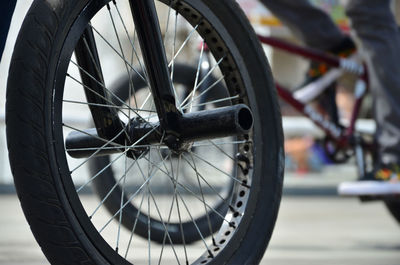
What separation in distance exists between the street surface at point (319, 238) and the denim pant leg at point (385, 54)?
1.60 ft

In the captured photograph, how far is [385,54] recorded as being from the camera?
4.43m

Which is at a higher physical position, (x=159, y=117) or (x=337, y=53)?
(x=337, y=53)

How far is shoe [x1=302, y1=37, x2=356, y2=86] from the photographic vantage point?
4926 millimetres

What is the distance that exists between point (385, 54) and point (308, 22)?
0.46m

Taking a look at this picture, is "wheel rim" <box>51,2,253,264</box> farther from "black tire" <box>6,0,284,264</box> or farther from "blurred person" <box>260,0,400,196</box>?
"blurred person" <box>260,0,400,196</box>

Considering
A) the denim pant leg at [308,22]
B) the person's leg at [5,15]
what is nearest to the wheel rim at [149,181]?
the person's leg at [5,15]

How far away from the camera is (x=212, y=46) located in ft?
8.18

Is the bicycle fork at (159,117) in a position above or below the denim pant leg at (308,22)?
below

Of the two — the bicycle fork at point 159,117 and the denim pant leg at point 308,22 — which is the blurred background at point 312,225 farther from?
the bicycle fork at point 159,117

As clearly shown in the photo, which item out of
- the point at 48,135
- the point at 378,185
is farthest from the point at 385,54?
the point at 48,135

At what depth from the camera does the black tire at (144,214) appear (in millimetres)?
3096

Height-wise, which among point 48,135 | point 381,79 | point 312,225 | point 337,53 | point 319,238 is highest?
point 337,53

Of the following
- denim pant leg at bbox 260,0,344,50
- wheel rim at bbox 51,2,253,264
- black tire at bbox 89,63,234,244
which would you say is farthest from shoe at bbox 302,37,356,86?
wheel rim at bbox 51,2,253,264

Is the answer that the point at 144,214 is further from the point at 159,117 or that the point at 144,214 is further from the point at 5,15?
the point at 5,15
